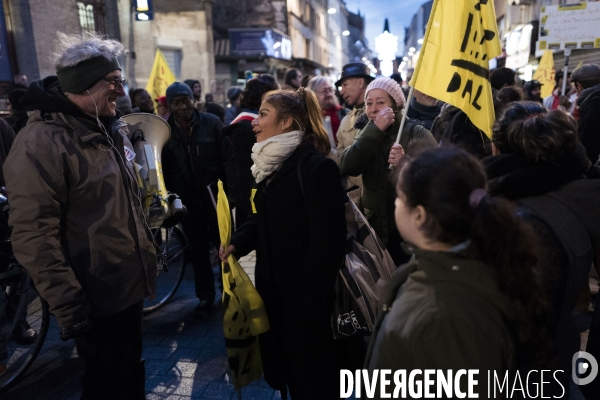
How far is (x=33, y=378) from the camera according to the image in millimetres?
3555

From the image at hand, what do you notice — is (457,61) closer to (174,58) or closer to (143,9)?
(143,9)

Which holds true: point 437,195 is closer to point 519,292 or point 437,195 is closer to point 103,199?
point 519,292

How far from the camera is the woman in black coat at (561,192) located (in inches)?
75.5

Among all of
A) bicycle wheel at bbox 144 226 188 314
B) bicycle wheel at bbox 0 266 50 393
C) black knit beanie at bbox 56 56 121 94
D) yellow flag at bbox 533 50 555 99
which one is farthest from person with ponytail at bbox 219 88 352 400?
yellow flag at bbox 533 50 555 99

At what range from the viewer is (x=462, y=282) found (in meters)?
1.30

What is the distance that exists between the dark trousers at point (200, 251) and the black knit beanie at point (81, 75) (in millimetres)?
2347

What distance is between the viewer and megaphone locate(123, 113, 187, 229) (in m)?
2.93

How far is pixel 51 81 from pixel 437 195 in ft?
7.07

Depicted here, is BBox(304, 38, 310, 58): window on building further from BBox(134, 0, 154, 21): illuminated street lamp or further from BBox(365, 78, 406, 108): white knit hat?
BBox(365, 78, 406, 108): white knit hat

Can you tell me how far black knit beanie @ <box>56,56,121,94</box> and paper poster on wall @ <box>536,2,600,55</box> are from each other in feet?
32.9

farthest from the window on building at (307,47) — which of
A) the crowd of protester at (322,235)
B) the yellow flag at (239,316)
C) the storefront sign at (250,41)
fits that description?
the yellow flag at (239,316)

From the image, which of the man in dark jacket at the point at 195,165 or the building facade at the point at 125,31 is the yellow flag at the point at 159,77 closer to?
the building facade at the point at 125,31

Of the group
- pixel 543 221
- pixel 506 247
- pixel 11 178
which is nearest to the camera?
pixel 506 247

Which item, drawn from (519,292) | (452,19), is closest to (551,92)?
(452,19)
